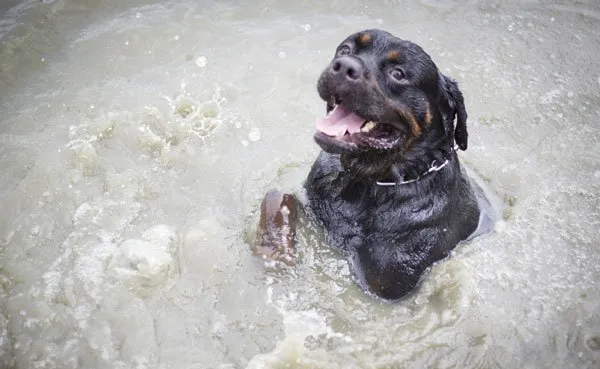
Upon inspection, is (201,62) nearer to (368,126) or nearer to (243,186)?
(243,186)

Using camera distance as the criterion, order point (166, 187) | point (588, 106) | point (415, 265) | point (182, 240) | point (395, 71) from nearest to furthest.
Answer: point (395, 71)
point (415, 265)
point (182, 240)
point (166, 187)
point (588, 106)

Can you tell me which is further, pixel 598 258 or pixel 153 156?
pixel 153 156

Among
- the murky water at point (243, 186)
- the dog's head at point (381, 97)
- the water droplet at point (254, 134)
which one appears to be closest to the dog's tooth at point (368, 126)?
the dog's head at point (381, 97)

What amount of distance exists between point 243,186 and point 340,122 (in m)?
1.56

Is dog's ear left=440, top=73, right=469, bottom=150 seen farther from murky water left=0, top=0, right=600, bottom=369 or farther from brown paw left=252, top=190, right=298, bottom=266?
brown paw left=252, top=190, right=298, bottom=266

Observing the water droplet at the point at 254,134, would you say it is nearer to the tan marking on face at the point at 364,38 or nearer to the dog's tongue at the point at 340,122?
the dog's tongue at the point at 340,122

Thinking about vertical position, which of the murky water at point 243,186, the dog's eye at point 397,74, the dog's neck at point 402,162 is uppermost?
the dog's eye at point 397,74

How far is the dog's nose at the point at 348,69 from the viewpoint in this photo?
3111 millimetres

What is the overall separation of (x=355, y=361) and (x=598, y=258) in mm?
2126

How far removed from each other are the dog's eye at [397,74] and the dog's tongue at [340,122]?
0.32m

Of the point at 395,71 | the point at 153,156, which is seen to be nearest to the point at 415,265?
the point at 395,71

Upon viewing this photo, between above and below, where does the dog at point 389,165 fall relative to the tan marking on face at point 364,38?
below

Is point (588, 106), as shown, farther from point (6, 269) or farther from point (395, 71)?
point (6, 269)

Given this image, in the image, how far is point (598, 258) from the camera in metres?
4.27
